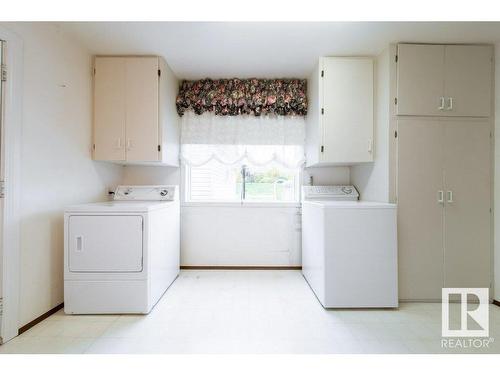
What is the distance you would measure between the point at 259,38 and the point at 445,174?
6.84 feet

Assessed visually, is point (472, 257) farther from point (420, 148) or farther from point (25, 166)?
point (25, 166)

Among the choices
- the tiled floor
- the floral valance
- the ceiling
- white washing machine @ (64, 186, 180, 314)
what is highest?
the ceiling

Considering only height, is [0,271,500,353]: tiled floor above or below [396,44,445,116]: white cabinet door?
below

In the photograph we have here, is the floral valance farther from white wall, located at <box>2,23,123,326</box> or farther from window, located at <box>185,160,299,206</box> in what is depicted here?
white wall, located at <box>2,23,123,326</box>

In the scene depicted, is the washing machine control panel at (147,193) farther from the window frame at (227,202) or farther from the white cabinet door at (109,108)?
the white cabinet door at (109,108)

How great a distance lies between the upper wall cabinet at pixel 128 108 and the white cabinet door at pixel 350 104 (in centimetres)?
174

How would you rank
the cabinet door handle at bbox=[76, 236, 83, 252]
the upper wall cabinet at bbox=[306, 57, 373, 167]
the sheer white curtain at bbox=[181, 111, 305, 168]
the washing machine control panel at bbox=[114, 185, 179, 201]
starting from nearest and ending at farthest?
1. the cabinet door handle at bbox=[76, 236, 83, 252]
2. the upper wall cabinet at bbox=[306, 57, 373, 167]
3. the washing machine control panel at bbox=[114, 185, 179, 201]
4. the sheer white curtain at bbox=[181, 111, 305, 168]

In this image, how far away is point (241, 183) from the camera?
359 centimetres

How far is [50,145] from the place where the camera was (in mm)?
2207

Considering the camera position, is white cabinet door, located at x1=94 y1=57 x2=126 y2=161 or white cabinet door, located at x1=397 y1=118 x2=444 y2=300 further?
white cabinet door, located at x1=94 y1=57 x2=126 y2=161

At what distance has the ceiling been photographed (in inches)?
88.8

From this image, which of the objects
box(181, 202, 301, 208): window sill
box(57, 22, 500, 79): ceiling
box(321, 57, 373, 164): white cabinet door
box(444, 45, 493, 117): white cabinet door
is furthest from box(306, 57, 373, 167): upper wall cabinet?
box(181, 202, 301, 208): window sill

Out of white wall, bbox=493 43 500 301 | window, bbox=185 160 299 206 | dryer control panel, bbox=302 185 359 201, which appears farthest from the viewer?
window, bbox=185 160 299 206

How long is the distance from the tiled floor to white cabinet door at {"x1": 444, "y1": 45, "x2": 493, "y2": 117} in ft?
5.85
